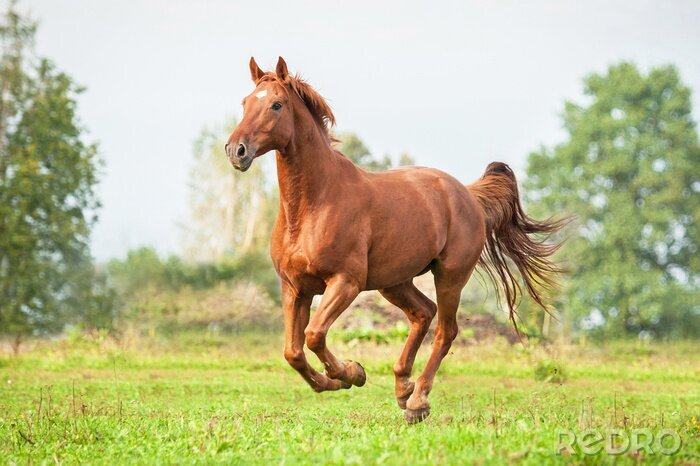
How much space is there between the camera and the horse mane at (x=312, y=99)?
7430mm

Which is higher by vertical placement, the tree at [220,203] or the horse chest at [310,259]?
the tree at [220,203]

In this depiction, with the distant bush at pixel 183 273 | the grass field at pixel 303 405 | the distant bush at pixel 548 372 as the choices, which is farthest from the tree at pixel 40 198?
the distant bush at pixel 548 372

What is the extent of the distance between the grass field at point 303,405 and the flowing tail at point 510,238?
144 centimetres

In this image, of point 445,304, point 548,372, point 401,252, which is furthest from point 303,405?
point 548,372

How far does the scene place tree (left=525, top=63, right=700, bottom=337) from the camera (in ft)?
112

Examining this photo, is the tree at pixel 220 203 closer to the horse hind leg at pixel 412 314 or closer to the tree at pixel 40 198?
the tree at pixel 40 198

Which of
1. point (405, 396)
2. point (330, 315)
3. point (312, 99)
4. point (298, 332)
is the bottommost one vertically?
point (405, 396)

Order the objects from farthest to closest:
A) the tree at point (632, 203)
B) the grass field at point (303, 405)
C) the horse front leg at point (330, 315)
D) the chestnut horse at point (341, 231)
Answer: the tree at point (632, 203), the chestnut horse at point (341, 231), the horse front leg at point (330, 315), the grass field at point (303, 405)

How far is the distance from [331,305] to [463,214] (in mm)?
2133

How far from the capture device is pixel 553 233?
10484 mm

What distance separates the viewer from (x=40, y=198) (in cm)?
2750

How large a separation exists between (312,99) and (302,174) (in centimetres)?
66

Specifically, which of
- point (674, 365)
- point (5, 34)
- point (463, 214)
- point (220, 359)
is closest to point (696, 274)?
point (674, 365)

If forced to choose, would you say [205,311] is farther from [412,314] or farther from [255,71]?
[255,71]
